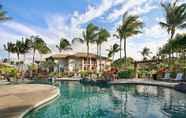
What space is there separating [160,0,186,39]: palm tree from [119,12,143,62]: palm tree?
6565 millimetres

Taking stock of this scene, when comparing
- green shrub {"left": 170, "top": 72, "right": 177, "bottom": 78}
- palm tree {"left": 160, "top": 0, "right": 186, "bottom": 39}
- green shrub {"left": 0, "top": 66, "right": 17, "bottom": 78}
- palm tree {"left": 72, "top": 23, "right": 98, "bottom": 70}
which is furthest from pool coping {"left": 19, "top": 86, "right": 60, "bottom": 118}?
palm tree {"left": 72, "top": 23, "right": 98, "bottom": 70}

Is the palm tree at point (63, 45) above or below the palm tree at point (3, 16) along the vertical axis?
above

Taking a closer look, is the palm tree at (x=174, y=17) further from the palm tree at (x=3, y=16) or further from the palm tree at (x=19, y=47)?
the palm tree at (x=19, y=47)

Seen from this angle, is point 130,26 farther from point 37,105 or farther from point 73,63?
point 37,105

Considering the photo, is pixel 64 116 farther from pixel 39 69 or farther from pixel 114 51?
pixel 114 51

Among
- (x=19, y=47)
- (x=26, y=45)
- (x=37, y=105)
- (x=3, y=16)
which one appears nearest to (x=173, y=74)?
(x=37, y=105)

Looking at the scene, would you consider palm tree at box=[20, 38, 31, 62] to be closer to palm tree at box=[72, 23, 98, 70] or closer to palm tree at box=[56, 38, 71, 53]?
palm tree at box=[56, 38, 71, 53]

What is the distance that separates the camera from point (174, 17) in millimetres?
30219

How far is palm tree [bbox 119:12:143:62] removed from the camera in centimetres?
3728

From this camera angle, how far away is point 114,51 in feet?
197

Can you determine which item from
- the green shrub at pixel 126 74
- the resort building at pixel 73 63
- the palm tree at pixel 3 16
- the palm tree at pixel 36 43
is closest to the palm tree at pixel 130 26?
the green shrub at pixel 126 74

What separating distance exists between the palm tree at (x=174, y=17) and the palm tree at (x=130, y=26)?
21.5 feet

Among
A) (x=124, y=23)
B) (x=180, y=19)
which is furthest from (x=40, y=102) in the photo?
(x=124, y=23)

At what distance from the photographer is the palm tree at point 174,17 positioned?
3014 centimetres
